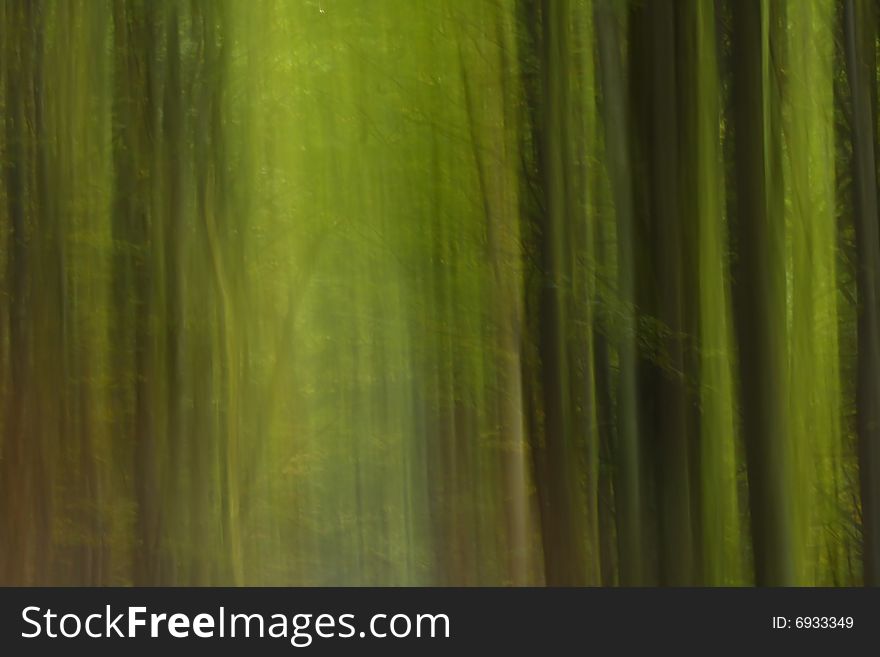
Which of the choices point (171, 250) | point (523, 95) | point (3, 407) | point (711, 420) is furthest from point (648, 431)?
point (3, 407)

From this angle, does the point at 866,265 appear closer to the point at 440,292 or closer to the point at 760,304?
the point at 760,304

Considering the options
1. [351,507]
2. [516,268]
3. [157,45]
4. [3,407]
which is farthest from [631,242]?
[3,407]

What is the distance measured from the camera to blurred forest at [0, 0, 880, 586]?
3.06 feet

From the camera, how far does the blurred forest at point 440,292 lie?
93 cm

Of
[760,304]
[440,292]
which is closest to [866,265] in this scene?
[760,304]

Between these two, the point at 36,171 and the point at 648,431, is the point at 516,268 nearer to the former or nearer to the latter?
the point at 648,431

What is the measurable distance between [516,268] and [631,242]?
0.30ft

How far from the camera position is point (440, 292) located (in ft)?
3.08

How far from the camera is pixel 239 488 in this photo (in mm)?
936

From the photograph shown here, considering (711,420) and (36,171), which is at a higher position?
(36,171)

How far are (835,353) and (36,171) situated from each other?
637mm

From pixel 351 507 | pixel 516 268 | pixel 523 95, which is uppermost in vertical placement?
pixel 523 95

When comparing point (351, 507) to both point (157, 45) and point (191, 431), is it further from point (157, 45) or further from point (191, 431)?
point (157, 45)

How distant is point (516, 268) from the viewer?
94cm
